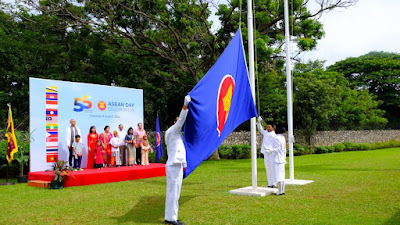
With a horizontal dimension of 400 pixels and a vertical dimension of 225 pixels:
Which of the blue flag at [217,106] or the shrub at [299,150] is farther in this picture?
the shrub at [299,150]

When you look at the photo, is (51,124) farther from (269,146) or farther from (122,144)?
(269,146)

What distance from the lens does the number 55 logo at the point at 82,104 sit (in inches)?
557

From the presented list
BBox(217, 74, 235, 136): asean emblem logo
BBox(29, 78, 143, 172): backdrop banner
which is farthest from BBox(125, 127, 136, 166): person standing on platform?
BBox(217, 74, 235, 136): asean emblem logo

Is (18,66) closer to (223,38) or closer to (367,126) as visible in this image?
(223,38)

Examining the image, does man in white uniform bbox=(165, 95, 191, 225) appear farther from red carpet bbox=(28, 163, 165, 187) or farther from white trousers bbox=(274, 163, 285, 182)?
red carpet bbox=(28, 163, 165, 187)

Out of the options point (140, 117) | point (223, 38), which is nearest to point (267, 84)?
point (223, 38)

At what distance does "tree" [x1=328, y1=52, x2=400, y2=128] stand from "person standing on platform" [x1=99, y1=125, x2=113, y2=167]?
130ft

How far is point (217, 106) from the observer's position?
768 centimetres

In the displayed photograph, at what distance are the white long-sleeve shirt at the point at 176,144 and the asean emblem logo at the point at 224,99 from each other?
1.16 metres

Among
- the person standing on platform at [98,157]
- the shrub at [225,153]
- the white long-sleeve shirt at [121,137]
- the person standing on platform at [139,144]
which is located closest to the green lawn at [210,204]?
the person standing on platform at [98,157]

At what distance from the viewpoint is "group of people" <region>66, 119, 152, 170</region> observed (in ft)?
44.7

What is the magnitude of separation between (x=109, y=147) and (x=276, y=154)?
24.4 feet

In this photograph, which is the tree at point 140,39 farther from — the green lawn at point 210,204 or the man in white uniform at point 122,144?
the green lawn at point 210,204

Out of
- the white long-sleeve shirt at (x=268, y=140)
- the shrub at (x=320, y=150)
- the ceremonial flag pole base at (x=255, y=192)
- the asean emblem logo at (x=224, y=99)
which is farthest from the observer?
the shrub at (x=320, y=150)
